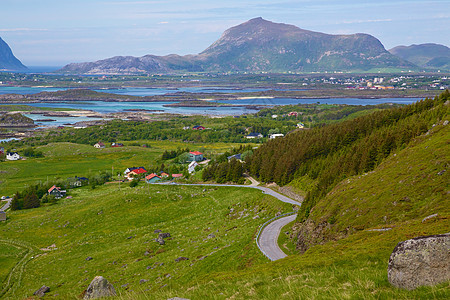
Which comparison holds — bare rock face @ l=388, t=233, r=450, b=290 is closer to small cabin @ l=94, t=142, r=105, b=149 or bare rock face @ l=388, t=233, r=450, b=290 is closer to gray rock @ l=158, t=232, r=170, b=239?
gray rock @ l=158, t=232, r=170, b=239

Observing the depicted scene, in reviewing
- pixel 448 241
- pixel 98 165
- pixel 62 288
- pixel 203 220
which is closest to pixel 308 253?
pixel 448 241

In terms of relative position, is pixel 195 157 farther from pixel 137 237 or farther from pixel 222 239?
pixel 222 239

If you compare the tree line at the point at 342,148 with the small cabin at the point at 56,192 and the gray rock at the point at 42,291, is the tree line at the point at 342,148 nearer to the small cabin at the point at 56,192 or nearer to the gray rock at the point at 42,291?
the gray rock at the point at 42,291

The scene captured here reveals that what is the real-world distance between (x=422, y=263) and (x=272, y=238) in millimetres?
28362

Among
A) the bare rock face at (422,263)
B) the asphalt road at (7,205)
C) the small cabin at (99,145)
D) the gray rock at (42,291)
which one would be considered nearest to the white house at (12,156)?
the small cabin at (99,145)

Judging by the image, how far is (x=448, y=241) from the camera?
48.0 ft

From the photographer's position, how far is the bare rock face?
14.4 metres

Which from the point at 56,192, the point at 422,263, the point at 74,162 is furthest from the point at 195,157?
the point at 422,263

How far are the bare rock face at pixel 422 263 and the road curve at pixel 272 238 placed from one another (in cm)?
2136

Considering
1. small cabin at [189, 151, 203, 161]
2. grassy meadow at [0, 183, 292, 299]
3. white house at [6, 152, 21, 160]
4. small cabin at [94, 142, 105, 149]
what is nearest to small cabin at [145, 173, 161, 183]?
grassy meadow at [0, 183, 292, 299]

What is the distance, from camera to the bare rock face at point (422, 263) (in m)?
14.4

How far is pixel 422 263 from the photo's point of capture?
1453 centimetres

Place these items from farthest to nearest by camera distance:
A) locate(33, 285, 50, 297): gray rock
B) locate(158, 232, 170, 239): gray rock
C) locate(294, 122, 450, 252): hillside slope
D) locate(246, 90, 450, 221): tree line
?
1. locate(246, 90, 450, 221): tree line
2. locate(158, 232, 170, 239): gray rock
3. locate(33, 285, 50, 297): gray rock
4. locate(294, 122, 450, 252): hillside slope

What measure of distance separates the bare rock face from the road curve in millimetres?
21357
